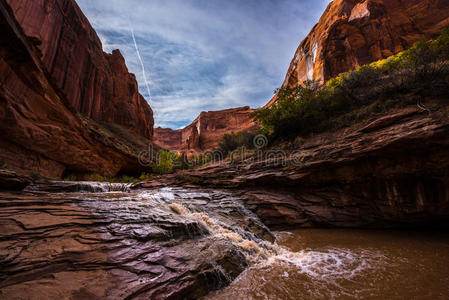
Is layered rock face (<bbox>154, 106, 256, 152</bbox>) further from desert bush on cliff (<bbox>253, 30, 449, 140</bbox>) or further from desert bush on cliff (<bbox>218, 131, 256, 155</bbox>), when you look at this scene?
desert bush on cliff (<bbox>253, 30, 449, 140</bbox>)

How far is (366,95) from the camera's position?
8820 mm

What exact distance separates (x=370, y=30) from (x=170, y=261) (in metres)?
28.0

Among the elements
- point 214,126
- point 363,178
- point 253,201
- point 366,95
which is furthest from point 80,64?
point 214,126

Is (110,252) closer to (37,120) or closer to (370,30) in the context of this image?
(37,120)

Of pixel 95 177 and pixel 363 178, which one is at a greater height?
pixel 95 177

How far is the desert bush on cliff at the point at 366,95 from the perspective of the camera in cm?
692

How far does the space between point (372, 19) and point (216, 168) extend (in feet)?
81.1

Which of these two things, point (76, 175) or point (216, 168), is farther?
point (76, 175)

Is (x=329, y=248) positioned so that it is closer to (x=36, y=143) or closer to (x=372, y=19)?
(x=36, y=143)

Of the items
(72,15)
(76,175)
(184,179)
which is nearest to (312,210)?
(184,179)

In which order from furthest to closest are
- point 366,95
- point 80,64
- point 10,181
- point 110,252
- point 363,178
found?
point 80,64
point 366,95
point 363,178
point 10,181
point 110,252

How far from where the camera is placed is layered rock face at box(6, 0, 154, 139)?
15930 millimetres

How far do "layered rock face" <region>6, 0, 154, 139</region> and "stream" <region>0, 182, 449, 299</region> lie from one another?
12165mm

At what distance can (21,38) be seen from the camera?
808 centimetres
